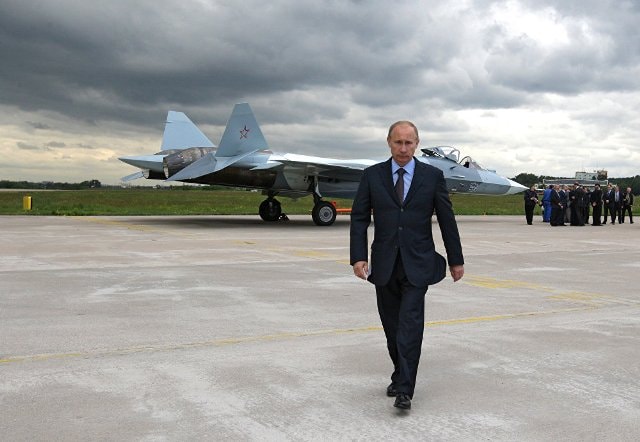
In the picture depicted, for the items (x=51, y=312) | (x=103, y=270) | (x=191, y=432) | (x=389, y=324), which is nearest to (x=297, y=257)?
(x=103, y=270)

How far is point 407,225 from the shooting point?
14.5 ft

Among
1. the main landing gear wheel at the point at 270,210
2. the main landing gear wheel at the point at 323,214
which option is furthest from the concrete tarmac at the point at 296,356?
the main landing gear wheel at the point at 270,210

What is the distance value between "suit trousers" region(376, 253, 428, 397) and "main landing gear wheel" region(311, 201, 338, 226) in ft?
58.1

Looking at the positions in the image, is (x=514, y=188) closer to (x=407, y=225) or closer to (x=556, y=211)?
(x=556, y=211)

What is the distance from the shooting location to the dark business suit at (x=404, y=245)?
4363 mm

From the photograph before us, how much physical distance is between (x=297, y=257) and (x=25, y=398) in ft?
28.6

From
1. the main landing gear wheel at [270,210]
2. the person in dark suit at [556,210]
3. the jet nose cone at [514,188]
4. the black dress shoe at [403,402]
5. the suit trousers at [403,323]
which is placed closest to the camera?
the black dress shoe at [403,402]

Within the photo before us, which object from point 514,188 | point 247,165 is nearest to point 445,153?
point 514,188

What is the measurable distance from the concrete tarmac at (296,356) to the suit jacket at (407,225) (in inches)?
34.3

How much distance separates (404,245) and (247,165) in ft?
57.8

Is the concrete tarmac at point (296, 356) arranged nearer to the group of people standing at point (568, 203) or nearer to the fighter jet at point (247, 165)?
the fighter jet at point (247, 165)

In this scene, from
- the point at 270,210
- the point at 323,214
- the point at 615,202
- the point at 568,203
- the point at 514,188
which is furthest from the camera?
the point at 615,202

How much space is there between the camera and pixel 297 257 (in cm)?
1279

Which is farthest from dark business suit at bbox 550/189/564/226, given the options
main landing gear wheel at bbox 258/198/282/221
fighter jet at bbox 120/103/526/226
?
main landing gear wheel at bbox 258/198/282/221
